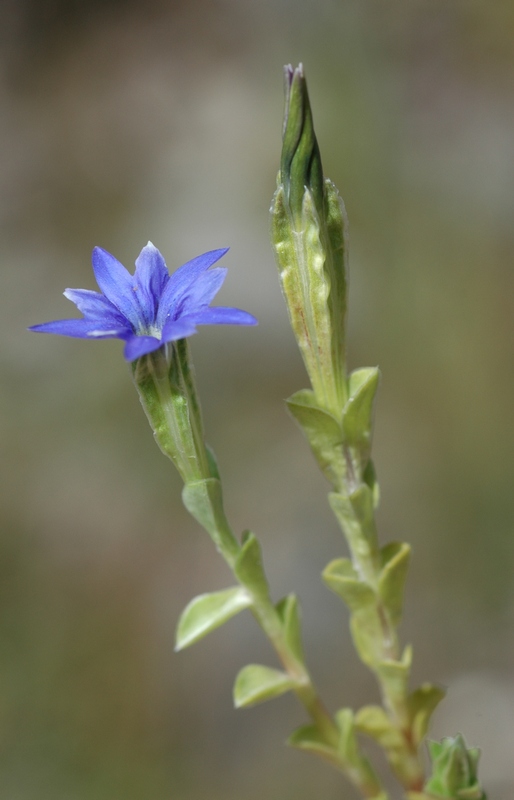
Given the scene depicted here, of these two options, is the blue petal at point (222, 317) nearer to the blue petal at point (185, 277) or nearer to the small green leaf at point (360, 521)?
the blue petal at point (185, 277)

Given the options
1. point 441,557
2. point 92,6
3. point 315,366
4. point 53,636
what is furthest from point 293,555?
point 92,6

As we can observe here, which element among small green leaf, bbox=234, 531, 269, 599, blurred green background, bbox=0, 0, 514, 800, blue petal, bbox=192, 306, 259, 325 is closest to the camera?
blue petal, bbox=192, 306, 259, 325

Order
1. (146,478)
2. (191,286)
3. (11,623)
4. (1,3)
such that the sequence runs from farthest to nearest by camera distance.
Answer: (1,3)
(146,478)
(11,623)
(191,286)

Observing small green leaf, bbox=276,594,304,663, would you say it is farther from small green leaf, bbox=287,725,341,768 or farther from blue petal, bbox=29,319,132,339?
blue petal, bbox=29,319,132,339

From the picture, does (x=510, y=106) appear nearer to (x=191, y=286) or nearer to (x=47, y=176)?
(x=47, y=176)

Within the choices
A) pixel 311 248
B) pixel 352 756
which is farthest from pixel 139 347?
pixel 352 756

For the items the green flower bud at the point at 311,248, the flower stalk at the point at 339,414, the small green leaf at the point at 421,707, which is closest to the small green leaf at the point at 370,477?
the flower stalk at the point at 339,414

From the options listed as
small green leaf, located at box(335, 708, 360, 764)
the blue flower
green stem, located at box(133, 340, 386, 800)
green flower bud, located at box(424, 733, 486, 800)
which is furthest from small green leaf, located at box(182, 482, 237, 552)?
green flower bud, located at box(424, 733, 486, 800)

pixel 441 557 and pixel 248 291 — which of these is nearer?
pixel 441 557
